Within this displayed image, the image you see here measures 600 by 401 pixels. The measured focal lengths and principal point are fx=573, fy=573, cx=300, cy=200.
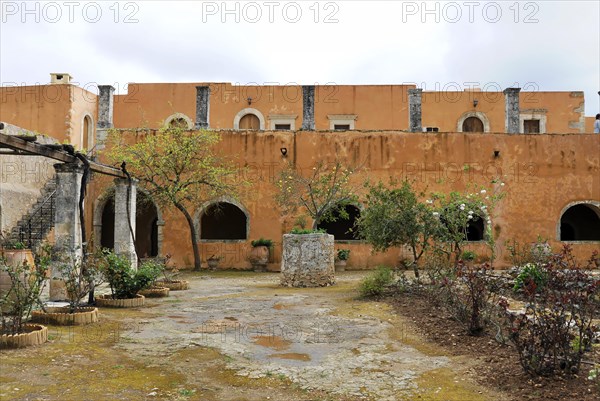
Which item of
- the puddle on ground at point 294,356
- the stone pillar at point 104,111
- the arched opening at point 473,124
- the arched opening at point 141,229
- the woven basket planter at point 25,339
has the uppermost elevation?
the arched opening at point 473,124

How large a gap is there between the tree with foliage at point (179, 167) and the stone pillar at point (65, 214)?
6.57m

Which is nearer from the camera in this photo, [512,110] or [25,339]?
[25,339]

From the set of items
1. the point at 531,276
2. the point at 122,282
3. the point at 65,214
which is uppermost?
the point at 65,214

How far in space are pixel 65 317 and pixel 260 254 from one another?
33.1ft

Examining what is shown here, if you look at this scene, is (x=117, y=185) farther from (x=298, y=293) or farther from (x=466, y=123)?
(x=466, y=123)

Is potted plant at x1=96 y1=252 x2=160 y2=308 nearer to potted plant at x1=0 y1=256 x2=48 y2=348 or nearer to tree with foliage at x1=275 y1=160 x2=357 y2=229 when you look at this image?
potted plant at x1=0 y1=256 x2=48 y2=348

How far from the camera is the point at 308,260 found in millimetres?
12500

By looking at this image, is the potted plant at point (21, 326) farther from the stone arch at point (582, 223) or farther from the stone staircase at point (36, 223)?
the stone arch at point (582, 223)

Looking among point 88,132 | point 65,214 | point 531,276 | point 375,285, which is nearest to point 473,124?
point 375,285

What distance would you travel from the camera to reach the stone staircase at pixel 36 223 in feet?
46.2

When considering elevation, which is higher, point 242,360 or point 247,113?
point 247,113

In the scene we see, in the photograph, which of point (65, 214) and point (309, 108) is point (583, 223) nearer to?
point (309, 108)

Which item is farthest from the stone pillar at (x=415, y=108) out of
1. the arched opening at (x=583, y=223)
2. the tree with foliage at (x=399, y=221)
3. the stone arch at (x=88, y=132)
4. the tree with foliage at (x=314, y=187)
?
the stone arch at (x=88, y=132)

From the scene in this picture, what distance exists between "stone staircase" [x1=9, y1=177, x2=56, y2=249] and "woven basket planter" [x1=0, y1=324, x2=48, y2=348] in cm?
818
